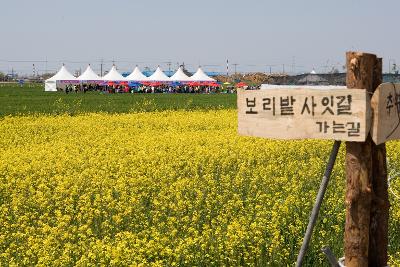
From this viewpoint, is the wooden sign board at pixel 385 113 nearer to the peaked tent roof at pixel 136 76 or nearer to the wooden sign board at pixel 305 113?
the wooden sign board at pixel 305 113

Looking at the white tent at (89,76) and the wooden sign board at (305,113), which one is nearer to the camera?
the wooden sign board at (305,113)

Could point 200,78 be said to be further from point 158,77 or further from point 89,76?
point 89,76

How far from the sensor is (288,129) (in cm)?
456

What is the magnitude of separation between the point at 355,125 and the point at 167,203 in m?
5.45

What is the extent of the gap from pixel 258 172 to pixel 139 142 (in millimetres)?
5574

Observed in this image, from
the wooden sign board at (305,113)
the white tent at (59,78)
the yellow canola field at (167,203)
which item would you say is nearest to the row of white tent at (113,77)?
the white tent at (59,78)

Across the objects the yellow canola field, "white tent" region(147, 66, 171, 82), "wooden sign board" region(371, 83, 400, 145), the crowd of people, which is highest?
"white tent" region(147, 66, 171, 82)

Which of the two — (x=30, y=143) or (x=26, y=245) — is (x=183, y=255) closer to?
(x=26, y=245)

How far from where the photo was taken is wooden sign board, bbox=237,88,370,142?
4328 millimetres

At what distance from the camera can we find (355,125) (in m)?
4.31

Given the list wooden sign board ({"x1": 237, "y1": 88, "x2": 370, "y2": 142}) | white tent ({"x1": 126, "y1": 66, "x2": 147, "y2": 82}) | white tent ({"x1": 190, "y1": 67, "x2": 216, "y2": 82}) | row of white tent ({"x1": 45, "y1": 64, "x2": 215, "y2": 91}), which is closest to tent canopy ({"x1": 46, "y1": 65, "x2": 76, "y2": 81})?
row of white tent ({"x1": 45, "y1": 64, "x2": 215, "y2": 91})

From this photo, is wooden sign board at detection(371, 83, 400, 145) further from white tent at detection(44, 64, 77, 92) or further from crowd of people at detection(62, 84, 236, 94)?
white tent at detection(44, 64, 77, 92)

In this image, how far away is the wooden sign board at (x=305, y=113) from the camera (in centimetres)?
433

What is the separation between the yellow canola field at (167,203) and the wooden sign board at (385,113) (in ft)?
7.01
